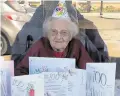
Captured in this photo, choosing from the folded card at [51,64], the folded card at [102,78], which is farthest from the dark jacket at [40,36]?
the folded card at [102,78]

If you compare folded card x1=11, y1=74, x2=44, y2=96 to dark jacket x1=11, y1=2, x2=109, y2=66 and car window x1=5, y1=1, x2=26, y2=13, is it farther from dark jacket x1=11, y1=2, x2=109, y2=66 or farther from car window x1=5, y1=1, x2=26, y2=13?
car window x1=5, y1=1, x2=26, y2=13

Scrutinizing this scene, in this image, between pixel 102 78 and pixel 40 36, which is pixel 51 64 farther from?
pixel 40 36

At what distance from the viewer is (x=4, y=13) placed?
176cm

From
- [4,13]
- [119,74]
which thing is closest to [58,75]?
[119,74]

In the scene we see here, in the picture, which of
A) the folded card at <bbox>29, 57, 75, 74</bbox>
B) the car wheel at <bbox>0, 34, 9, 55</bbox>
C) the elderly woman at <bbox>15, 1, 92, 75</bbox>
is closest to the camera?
the folded card at <bbox>29, 57, 75, 74</bbox>

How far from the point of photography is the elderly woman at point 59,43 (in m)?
1.52

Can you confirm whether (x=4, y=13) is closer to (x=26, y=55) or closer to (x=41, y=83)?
(x=26, y=55)

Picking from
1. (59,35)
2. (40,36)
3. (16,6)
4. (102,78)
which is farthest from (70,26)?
(102,78)

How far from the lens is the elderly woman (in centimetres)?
152

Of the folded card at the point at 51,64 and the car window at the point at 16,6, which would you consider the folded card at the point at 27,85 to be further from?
the car window at the point at 16,6

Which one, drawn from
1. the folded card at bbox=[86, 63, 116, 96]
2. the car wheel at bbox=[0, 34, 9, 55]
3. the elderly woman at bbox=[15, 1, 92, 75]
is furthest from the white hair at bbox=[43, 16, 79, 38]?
the folded card at bbox=[86, 63, 116, 96]

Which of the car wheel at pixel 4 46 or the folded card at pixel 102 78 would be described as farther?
the car wheel at pixel 4 46

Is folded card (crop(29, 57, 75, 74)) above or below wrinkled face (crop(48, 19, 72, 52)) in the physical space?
below

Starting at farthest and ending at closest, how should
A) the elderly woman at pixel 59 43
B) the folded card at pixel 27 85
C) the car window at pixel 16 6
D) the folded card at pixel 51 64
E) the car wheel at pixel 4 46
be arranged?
the car wheel at pixel 4 46, the car window at pixel 16 6, the elderly woman at pixel 59 43, the folded card at pixel 51 64, the folded card at pixel 27 85
